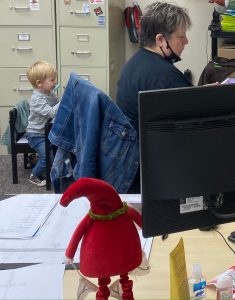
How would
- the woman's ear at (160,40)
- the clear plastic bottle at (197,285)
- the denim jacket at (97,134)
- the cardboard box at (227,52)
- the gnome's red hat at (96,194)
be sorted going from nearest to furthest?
the gnome's red hat at (96,194), the clear plastic bottle at (197,285), the denim jacket at (97,134), the woman's ear at (160,40), the cardboard box at (227,52)

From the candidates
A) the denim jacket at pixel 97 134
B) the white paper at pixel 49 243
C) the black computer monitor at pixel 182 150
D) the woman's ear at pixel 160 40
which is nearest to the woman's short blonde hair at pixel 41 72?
the woman's ear at pixel 160 40

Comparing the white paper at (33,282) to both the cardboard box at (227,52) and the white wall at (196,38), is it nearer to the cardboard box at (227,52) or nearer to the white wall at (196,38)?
the cardboard box at (227,52)

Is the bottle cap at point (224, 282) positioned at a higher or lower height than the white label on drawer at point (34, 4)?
lower

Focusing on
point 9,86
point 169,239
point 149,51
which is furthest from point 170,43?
point 9,86

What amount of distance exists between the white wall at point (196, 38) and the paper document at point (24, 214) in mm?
3292

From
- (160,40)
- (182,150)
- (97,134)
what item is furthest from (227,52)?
(182,150)

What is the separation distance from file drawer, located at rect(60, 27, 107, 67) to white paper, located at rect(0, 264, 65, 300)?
3.16m

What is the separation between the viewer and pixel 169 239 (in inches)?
55.9

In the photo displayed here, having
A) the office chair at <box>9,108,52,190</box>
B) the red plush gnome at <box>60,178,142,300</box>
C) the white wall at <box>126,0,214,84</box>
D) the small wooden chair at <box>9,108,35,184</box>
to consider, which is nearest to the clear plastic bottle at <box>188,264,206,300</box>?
the red plush gnome at <box>60,178,142,300</box>

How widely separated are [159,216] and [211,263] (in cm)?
30

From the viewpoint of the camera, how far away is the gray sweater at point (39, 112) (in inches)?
145

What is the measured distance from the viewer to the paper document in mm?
1451

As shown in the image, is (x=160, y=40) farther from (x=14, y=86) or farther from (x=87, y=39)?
(x=14, y=86)

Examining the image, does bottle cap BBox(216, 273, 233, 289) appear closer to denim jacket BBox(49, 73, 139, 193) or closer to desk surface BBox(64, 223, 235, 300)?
desk surface BBox(64, 223, 235, 300)
